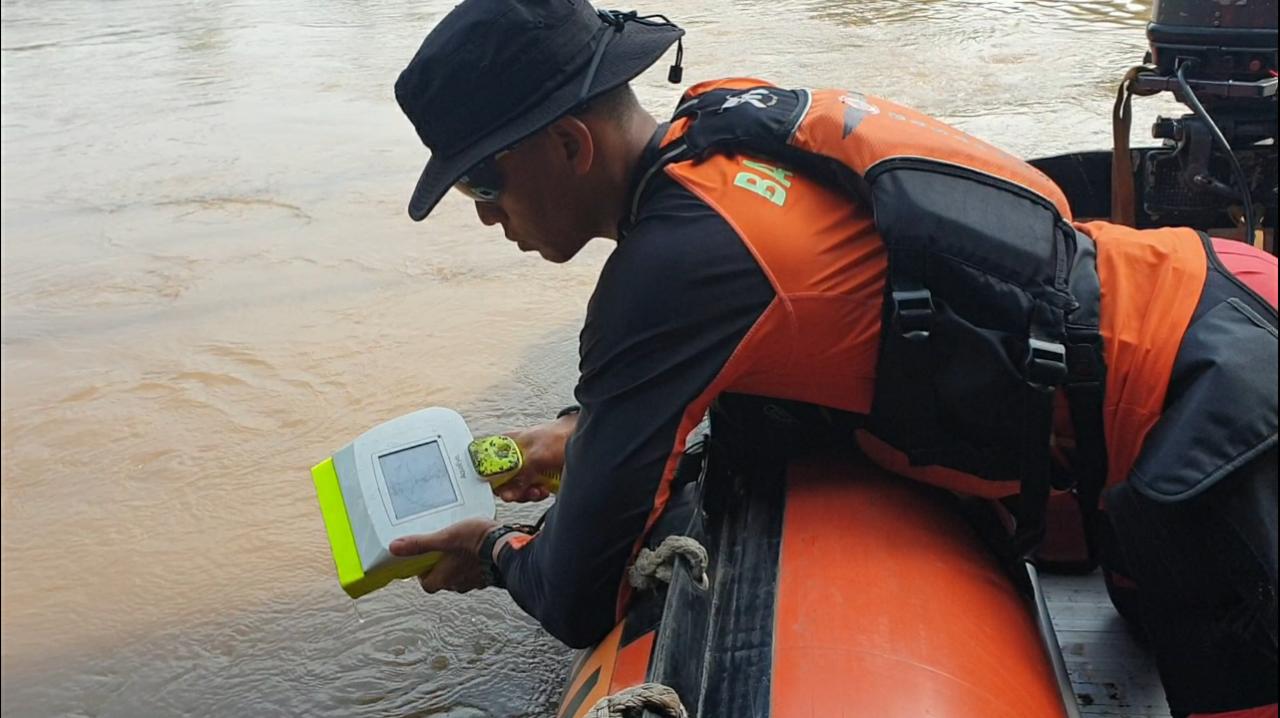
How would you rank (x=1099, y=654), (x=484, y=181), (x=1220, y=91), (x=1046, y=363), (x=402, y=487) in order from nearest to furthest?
(x=1046, y=363), (x=484, y=181), (x=1099, y=654), (x=402, y=487), (x=1220, y=91)

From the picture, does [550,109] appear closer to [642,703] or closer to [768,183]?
[768,183]

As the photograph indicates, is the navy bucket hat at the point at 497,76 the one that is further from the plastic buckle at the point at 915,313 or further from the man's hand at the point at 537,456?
the man's hand at the point at 537,456

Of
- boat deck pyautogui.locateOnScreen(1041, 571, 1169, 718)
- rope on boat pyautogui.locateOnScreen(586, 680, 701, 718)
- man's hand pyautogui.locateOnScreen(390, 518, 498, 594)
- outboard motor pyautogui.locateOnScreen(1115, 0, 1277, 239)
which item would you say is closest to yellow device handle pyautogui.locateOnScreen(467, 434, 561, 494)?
man's hand pyautogui.locateOnScreen(390, 518, 498, 594)

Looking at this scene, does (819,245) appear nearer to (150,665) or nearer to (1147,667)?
(1147,667)

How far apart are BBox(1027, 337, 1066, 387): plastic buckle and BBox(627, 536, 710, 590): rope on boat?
519mm

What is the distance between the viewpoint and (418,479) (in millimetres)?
2234

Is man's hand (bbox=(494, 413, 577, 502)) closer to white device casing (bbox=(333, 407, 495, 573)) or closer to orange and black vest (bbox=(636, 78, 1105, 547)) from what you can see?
white device casing (bbox=(333, 407, 495, 573))

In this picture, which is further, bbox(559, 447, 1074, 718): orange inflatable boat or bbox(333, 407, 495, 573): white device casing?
bbox(333, 407, 495, 573): white device casing

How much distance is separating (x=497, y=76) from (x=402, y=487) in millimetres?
823

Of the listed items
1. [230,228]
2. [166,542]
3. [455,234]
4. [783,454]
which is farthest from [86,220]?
[783,454]

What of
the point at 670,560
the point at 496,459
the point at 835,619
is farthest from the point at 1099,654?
the point at 496,459

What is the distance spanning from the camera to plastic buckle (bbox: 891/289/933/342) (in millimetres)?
1627

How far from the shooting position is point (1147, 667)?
206 cm

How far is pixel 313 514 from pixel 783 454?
1.83 m
